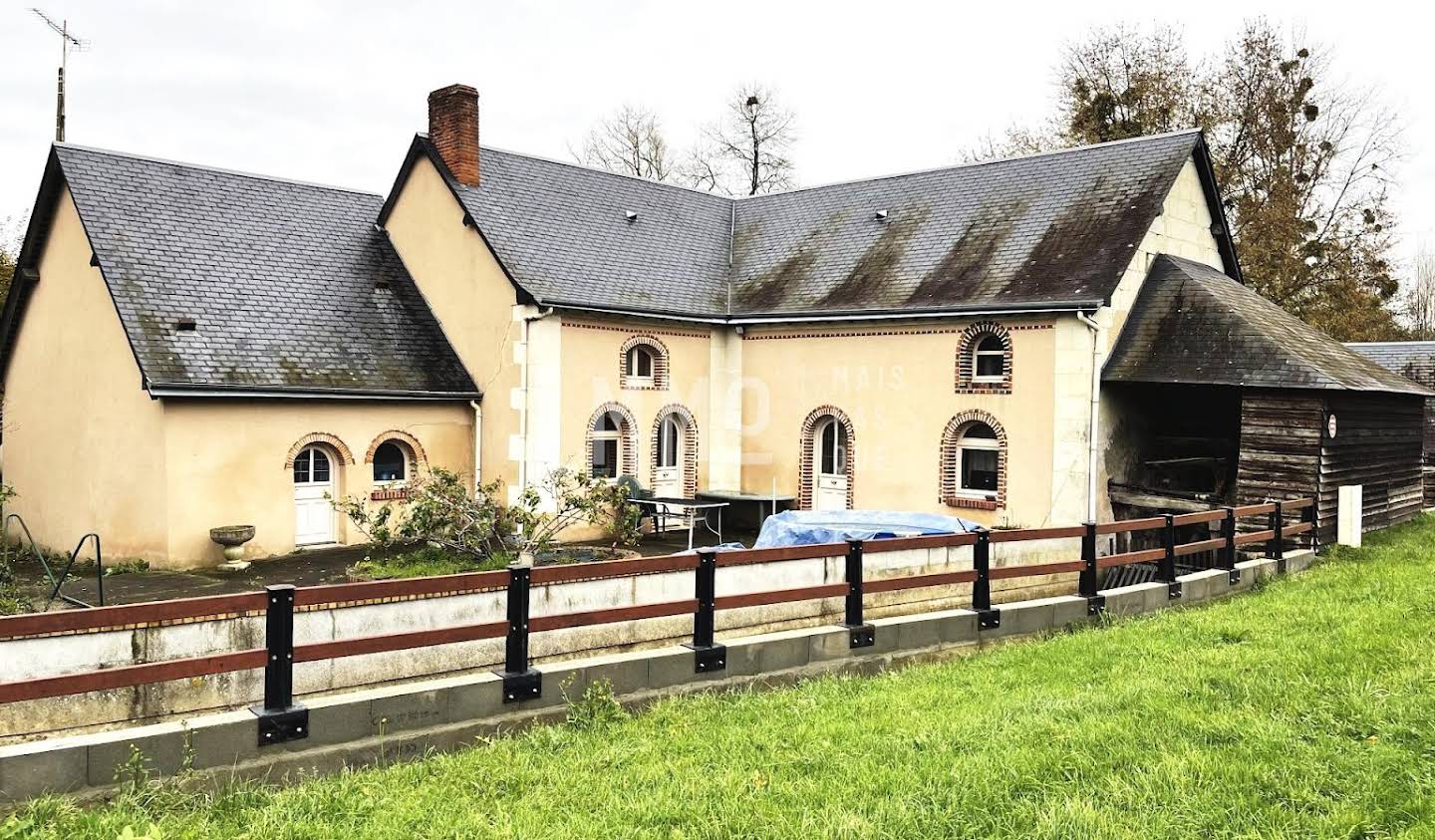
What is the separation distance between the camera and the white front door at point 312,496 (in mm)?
15680

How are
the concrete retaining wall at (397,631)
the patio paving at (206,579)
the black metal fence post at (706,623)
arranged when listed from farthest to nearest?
the patio paving at (206,579)
the black metal fence post at (706,623)
the concrete retaining wall at (397,631)

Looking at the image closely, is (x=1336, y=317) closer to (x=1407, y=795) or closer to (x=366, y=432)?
(x=366, y=432)

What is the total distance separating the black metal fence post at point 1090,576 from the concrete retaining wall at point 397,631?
1.15 m

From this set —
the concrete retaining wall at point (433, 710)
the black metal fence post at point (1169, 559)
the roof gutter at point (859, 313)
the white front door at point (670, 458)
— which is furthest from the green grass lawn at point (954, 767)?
the white front door at point (670, 458)

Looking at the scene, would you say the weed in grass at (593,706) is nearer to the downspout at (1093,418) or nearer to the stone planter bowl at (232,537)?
the stone planter bowl at (232,537)

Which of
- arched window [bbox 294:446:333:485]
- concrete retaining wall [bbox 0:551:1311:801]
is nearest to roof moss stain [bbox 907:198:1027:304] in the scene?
concrete retaining wall [bbox 0:551:1311:801]

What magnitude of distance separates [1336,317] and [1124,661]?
2374 centimetres

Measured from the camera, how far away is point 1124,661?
26.4ft

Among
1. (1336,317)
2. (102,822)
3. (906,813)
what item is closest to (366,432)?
(102,822)

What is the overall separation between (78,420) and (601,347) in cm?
786

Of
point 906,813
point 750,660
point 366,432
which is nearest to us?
point 906,813

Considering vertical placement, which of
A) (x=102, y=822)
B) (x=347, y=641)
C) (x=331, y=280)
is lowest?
(x=102, y=822)

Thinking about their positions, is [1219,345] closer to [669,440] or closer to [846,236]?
[846,236]

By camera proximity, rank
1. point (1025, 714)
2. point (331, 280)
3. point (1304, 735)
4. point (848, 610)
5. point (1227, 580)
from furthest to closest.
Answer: point (331, 280)
point (1227, 580)
point (848, 610)
point (1025, 714)
point (1304, 735)
